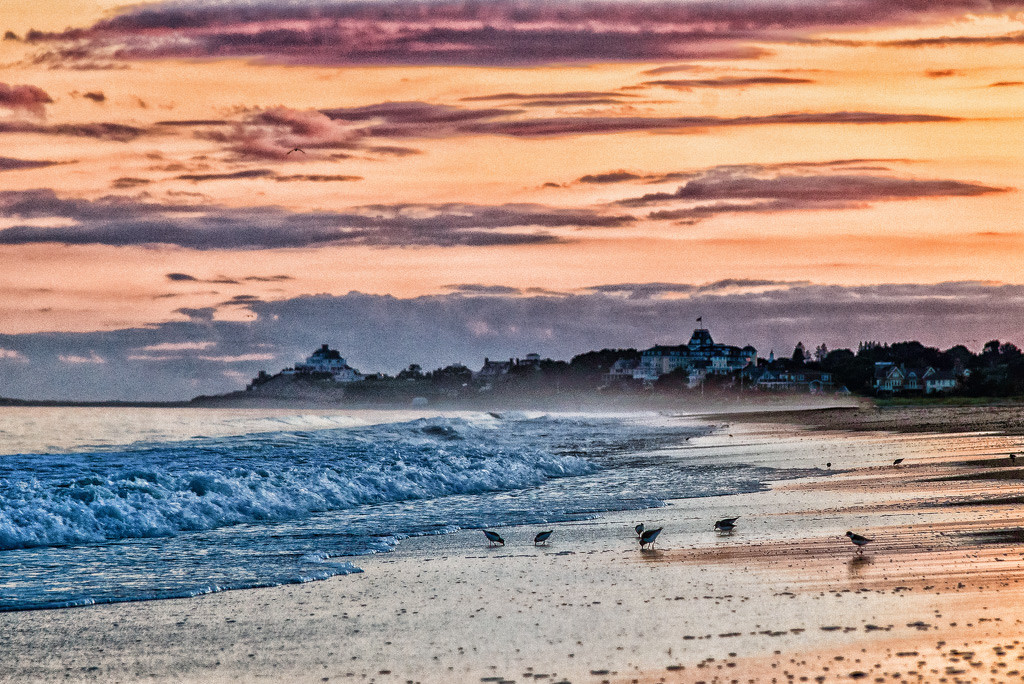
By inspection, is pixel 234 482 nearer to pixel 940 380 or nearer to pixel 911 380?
pixel 911 380

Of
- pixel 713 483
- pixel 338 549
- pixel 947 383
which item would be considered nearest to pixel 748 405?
pixel 947 383

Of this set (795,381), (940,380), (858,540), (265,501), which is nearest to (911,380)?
(940,380)

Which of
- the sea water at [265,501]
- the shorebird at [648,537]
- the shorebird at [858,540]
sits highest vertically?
the shorebird at [858,540]

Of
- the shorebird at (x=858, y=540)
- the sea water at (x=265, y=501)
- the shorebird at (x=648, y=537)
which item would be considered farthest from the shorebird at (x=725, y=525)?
the sea water at (x=265, y=501)

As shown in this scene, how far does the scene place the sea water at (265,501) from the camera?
14.8 meters

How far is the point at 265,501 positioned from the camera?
22.1 metres

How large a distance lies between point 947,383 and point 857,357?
1408 inches

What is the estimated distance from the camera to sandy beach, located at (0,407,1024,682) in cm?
905

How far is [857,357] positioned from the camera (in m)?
182

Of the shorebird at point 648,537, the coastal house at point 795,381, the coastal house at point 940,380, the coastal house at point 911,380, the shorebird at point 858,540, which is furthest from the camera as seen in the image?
the coastal house at point 795,381

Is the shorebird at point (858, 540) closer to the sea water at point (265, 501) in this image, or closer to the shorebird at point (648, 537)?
the shorebird at point (648, 537)

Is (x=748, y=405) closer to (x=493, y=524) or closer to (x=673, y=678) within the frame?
(x=493, y=524)

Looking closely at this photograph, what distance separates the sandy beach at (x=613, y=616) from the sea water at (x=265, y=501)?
134 cm

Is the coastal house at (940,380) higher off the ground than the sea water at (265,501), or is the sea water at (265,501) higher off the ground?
the coastal house at (940,380)
